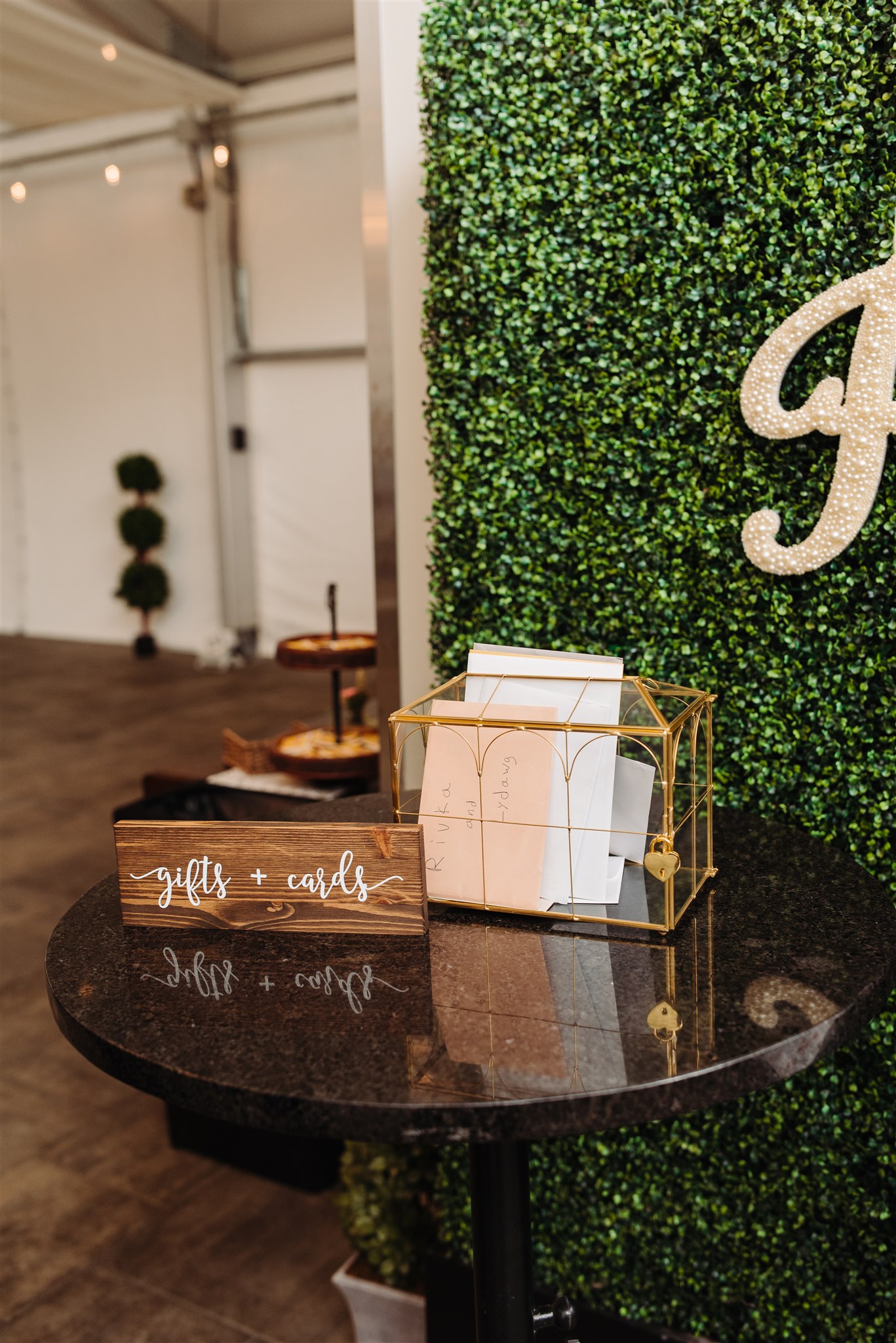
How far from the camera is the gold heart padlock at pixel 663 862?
110 cm

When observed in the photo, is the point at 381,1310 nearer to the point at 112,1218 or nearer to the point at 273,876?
the point at 112,1218

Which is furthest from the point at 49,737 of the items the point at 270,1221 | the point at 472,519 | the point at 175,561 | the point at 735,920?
the point at 735,920

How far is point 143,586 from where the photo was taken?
29.6 ft

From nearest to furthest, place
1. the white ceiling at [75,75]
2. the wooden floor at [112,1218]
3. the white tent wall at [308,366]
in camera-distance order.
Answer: the wooden floor at [112,1218]
the white ceiling at [75,75]
the white tent wall at [308,366]

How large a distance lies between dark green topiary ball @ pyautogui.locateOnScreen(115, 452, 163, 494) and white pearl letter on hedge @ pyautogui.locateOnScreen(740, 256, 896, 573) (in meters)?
7.99

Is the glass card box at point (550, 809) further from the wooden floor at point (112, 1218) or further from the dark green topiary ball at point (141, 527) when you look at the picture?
the dark green topiary ball at point (141, 527)

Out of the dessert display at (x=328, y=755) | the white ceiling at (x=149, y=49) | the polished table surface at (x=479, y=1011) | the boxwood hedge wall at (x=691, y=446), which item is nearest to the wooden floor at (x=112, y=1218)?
the boxwood hedge wall at (x=691, y=446)

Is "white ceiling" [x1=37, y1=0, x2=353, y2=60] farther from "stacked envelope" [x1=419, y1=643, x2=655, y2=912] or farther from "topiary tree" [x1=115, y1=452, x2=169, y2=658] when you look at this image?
"stacked envelope" [x1=419, y1=643, x2=655, y2=912]

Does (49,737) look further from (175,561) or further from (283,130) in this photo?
(283,130)

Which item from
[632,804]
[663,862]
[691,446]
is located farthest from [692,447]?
[663,862]

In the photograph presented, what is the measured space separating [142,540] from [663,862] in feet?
27.3

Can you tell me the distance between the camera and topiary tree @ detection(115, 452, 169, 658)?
887cm

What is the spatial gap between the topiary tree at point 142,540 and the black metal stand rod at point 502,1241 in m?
8.28

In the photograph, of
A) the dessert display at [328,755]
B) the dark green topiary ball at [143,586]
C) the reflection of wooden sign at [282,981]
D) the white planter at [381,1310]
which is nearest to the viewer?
the reflection of wooden sign at [282,981]
